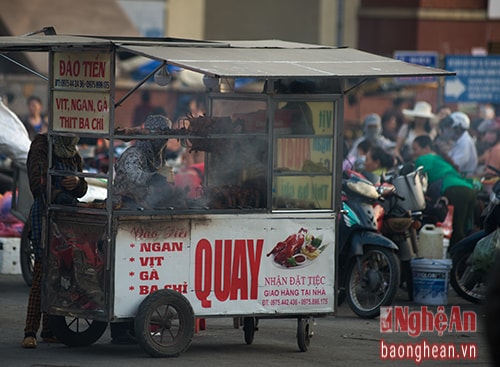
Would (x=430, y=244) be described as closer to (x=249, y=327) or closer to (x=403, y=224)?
(x=403, y=224)

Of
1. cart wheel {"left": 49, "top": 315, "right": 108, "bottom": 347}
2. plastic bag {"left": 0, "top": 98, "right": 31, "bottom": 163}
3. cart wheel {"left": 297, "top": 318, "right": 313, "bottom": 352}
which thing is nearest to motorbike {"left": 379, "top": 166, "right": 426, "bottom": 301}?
cart wheel {"left": 297, "top": 318, "right": 313, "bottom": 352}

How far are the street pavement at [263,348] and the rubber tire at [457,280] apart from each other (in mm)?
892

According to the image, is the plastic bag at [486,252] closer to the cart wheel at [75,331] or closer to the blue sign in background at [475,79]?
the cart wheel at [75,331]

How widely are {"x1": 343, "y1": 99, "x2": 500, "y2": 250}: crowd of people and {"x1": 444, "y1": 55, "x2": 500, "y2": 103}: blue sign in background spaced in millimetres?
1146

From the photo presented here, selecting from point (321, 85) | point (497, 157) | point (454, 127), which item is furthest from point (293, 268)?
point (454, 127)

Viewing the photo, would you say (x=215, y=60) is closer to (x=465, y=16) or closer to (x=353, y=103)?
(x=353, y=103)

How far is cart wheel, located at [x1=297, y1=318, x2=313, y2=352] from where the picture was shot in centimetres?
974

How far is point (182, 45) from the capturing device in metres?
9.38

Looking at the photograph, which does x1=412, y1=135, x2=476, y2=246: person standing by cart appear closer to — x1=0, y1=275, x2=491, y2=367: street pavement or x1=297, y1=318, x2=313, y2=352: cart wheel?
x1=0, y1=275, x2=491, y2=367: street pavement

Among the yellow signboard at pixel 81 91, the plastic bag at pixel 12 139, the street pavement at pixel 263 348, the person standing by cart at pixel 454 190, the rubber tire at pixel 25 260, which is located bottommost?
the street pavement at pixel 263 348

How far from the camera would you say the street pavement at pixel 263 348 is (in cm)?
913

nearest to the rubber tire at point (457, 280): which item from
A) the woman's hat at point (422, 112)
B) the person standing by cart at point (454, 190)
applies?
the person standing by cart at point (454, 190)

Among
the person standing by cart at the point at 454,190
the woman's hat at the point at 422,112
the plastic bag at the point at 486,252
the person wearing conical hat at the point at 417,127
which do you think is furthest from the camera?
the woman's hat at the point at 422,112

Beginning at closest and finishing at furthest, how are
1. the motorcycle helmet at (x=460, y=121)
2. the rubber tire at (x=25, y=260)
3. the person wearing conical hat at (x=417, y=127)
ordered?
the rubber tire at (x=25, y=260)
the motorcycle helmet at (x=460, y=121)
the person wearing conical hat at (x=417, y=127)
